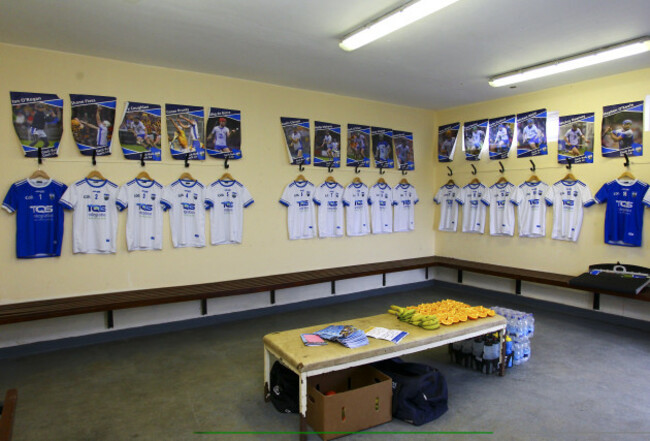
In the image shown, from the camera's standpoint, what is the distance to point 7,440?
133 cm

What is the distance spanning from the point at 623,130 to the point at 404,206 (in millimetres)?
3191

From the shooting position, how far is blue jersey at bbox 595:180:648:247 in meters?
4.83

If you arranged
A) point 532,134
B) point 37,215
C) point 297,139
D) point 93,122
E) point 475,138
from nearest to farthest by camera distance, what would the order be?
point 37,215 → point 93,122 → point 297,139 → point 532,134 → point 475,138

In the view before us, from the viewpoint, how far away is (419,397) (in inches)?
115

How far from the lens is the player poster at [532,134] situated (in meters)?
5.73

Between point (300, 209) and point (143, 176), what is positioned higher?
point (143, 176)

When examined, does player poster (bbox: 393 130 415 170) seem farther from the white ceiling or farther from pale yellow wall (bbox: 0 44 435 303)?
the white ceiling

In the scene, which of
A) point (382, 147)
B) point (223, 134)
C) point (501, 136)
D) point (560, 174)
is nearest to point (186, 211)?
point (223, 134)

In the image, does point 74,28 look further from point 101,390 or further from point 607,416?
point 607,416

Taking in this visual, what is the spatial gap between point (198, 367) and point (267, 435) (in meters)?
1.37

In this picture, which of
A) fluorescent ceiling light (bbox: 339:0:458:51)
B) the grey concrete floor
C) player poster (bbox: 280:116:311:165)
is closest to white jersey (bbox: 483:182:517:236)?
the grey concrete floor

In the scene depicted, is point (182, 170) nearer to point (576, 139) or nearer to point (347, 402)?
point (347, 402)

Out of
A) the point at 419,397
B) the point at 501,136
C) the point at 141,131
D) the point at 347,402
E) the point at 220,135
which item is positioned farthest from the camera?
the point at 501,136

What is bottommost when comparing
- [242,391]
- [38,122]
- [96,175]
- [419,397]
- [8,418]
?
[242,391]
